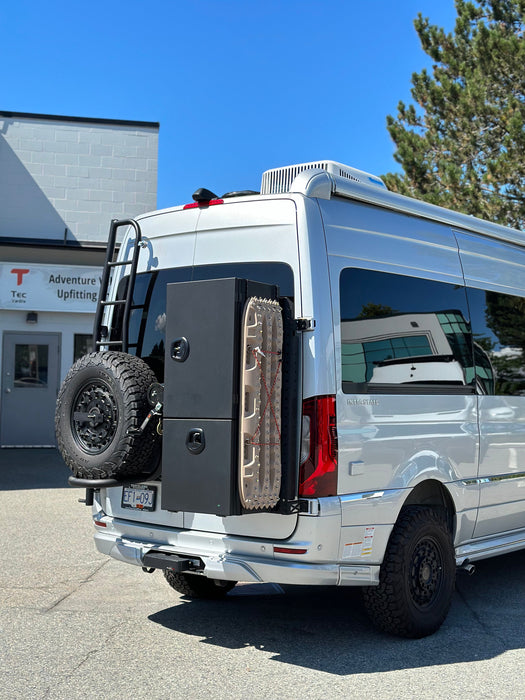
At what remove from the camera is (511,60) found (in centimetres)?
1614

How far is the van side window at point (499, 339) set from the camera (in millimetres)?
6199

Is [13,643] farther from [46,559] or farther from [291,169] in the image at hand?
[291,169]

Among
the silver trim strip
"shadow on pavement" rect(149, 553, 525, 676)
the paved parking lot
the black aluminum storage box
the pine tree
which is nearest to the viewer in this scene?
the paved parking lot

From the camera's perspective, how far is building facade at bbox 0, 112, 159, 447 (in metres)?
16.0

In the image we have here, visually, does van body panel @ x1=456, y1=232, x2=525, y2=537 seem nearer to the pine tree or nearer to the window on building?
the pine tree

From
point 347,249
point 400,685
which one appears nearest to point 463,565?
point 400,685

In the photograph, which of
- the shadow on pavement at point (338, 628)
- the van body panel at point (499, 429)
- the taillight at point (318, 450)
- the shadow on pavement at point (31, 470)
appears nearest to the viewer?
the taillight at point (318, 450)

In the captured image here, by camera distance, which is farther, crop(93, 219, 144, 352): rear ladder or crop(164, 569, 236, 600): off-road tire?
crop(164, 569, 236, 600): off-road tire

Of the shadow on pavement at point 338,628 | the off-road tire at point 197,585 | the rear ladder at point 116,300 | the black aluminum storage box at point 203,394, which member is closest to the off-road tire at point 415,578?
the shadow on pavement at point 338,628

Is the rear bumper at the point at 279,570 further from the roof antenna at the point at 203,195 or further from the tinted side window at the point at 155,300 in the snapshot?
the roof antenna at the point at 203,195

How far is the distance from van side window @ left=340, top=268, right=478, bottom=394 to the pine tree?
10.3m

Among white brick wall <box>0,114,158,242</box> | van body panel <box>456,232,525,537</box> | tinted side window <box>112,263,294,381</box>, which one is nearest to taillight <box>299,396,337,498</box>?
tinted side window <box>112,263,294,381</box>

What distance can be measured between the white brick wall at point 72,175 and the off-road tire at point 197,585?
38.1 feet

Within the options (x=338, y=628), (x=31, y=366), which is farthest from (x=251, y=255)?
(x=31, y=366)
